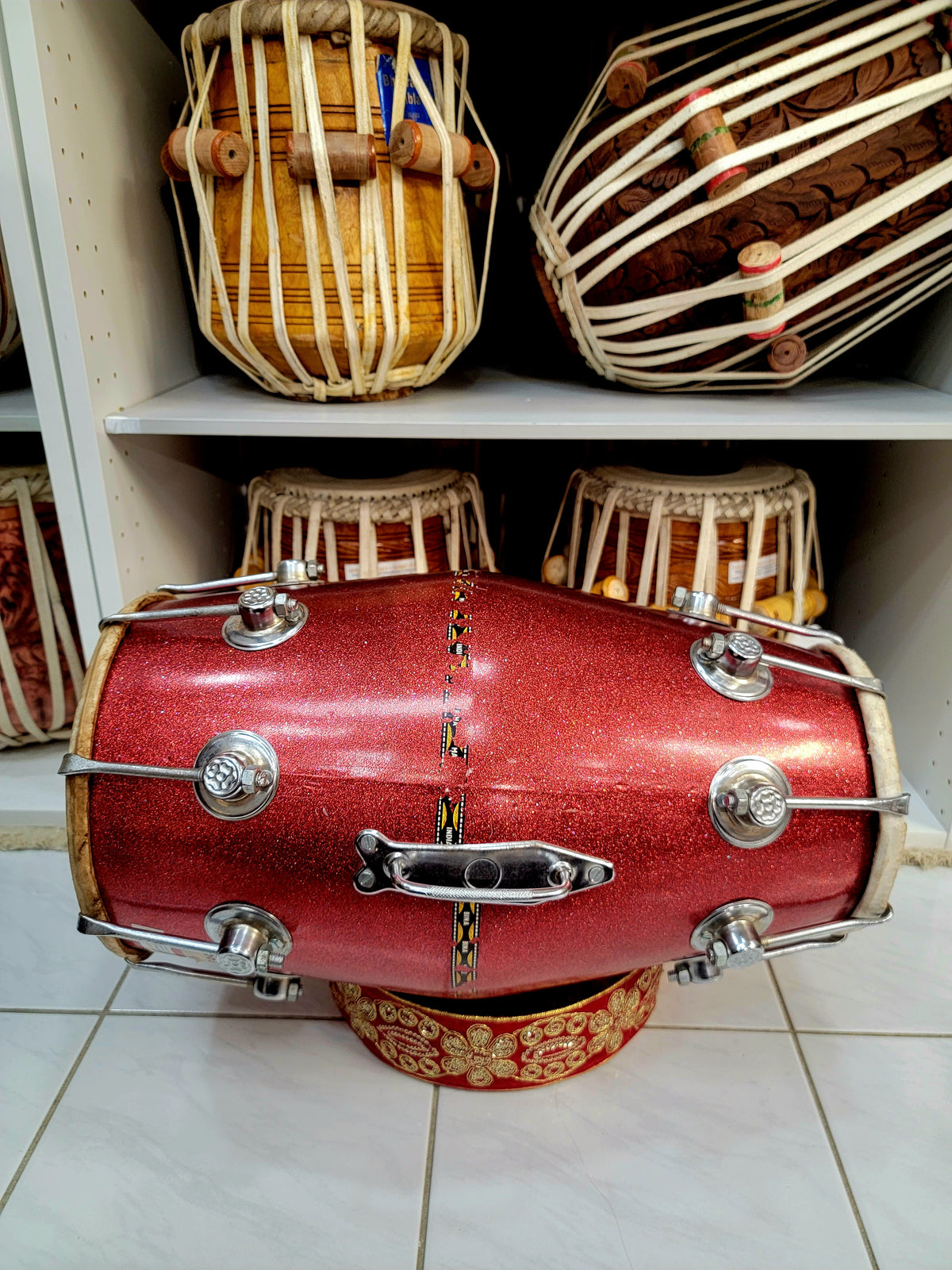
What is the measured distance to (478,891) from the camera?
482 millimetres

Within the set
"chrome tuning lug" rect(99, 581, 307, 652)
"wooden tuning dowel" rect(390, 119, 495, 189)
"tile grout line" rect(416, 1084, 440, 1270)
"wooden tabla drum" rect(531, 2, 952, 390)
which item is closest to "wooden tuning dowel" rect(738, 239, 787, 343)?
"wooden tabla drum" rect(531, 2, 952, 390)

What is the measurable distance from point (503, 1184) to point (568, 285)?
78 cm

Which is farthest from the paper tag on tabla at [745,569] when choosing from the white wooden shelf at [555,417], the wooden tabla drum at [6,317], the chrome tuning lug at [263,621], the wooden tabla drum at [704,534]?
the wooden tabla drum at [6,317]

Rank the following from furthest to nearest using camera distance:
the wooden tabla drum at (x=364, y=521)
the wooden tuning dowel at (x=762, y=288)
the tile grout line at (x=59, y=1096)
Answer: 1. the wooden tabla drum at (x=364, y=521)
2. the wooden tuning dowel at (x=762, y=288)
3. the tile grout line at (x=59, y=1096)

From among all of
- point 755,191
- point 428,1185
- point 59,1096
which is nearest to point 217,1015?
point 59,1096

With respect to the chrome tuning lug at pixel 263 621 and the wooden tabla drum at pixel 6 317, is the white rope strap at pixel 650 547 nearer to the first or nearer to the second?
the chrome tuning lug at pixel 263 621

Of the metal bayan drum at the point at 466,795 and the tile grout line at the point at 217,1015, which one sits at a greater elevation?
the metal bayan drum at the point at 466,795

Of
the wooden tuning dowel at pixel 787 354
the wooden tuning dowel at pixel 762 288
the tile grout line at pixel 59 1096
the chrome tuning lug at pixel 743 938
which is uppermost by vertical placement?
the wooden tuning dowel at pixel 762 288

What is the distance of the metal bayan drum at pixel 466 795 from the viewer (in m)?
0.50

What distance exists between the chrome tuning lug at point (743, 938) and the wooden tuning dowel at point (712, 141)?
58 cm

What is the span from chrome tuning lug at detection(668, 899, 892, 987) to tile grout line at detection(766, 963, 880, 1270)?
6.3 inches

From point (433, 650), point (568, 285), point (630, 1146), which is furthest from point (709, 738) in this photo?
point (568, 285)

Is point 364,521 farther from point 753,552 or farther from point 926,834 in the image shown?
point 926,834

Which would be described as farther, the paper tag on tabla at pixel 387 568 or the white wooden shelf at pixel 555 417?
the paper tag on tabla at pixel 387 568
